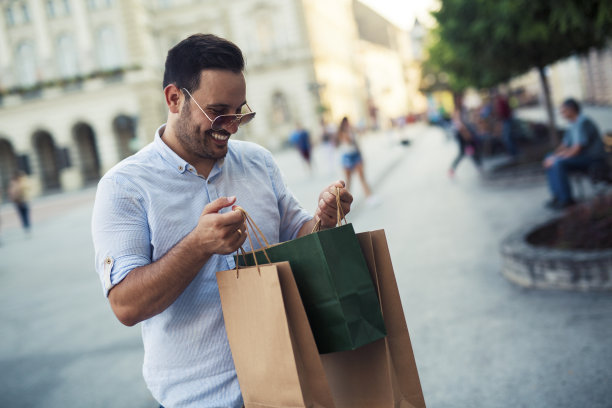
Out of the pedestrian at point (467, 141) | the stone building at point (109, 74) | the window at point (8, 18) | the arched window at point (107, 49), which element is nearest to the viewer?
the pedestrian at point (467, 141)

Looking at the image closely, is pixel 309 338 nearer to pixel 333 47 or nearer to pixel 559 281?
pixel 559 281

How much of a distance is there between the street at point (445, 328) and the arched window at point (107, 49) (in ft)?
100

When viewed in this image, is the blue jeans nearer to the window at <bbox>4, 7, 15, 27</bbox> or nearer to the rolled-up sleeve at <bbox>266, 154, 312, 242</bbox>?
the rolled-up sleeve at <bbox>266, 154, 312, 242</bbox>

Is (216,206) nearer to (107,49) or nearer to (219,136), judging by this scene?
(219,136)

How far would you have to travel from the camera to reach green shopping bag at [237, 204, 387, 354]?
1723 millimetres

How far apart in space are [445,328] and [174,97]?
3.78 meters

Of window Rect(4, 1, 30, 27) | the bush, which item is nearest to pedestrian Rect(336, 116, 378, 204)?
the bush

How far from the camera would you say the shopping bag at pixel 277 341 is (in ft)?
5.58

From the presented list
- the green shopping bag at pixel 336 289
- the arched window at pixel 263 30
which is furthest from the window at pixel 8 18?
the green shopping bag at pixel 336 289

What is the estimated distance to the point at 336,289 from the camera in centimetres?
172

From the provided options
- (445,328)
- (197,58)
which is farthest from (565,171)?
(197,58)

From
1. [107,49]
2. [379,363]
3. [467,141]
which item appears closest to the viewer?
[379,363]

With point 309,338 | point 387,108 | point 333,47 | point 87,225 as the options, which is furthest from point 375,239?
point 387,108

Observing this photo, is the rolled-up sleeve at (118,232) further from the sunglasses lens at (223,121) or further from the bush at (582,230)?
the bush at (582,230)
